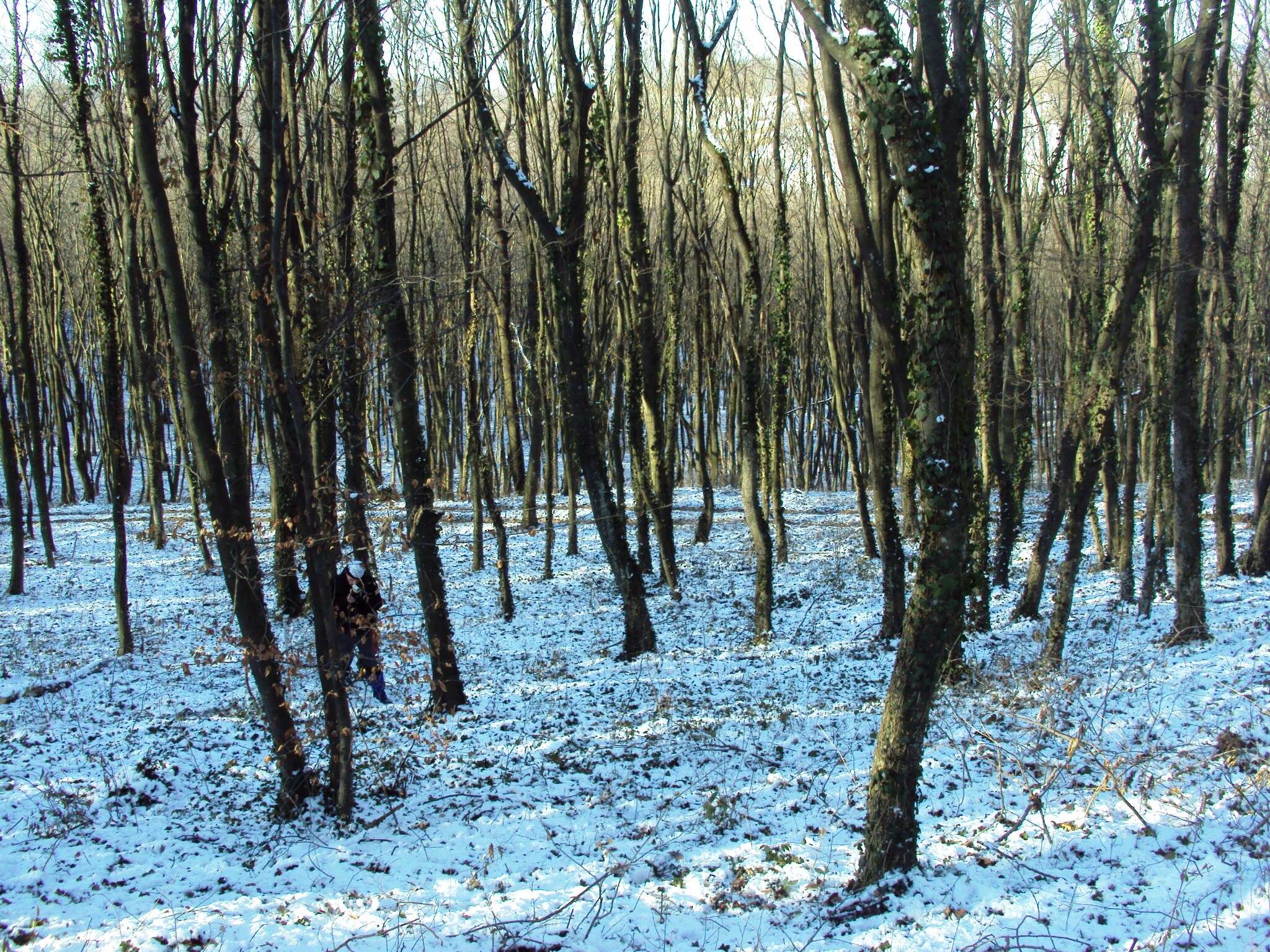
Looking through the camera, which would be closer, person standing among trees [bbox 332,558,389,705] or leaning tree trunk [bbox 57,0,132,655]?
person standing among trees [bbox 332,558,389,705]

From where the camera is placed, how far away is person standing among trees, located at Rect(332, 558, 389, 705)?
724 cm

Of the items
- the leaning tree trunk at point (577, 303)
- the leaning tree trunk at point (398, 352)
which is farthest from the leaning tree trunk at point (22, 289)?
the leaning tree trunk at point (577, 303)

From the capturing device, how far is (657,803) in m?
6.93

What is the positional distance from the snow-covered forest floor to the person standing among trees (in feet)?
1.14

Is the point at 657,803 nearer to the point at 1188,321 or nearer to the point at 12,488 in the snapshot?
the point at 1188,321

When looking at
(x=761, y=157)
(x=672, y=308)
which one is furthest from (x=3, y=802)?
(x=761, y=157)

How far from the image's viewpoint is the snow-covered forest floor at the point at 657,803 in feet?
16.1

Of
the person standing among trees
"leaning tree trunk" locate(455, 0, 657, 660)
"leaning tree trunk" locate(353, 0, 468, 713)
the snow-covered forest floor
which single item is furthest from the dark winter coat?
"leaning tree trunk" locate(455, 0, 657, 660)

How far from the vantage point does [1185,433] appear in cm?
962

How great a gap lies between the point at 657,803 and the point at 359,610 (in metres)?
3.86

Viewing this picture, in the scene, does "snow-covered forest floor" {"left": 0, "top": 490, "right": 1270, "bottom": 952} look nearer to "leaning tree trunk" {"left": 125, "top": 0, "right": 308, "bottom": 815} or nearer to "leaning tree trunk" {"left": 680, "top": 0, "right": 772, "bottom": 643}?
"leaning tree trunk" {"left": 125, "top": 0, "right": 308, "bottom": 815}

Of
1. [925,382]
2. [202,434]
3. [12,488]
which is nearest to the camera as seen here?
[925,382]

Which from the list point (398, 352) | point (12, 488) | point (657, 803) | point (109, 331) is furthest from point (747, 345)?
point (12, 488)

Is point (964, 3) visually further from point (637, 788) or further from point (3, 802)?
point (3, 802)
